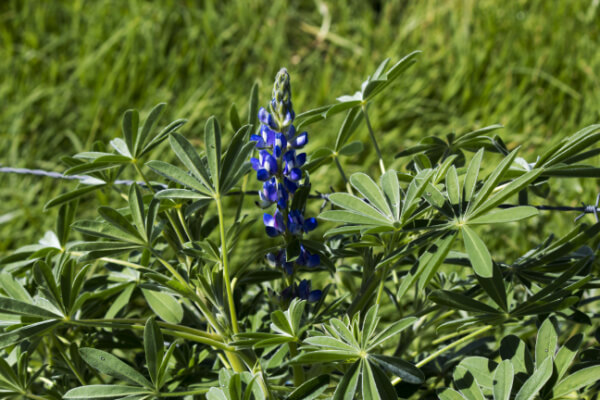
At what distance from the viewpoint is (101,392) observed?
3.04ft

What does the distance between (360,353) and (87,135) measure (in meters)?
2.27

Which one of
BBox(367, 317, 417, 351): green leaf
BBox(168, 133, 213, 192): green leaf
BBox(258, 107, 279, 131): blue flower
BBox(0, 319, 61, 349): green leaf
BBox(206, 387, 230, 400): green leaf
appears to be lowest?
BBox(206, 387, 230, 400): green leaf

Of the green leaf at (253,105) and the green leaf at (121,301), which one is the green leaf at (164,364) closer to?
the green leaf at (121,301)

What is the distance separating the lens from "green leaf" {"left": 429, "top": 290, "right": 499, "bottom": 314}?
3.08 feet

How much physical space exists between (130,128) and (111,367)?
424 mm

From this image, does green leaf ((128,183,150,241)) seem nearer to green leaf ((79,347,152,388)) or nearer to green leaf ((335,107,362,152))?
green leaf ((79,347,152,388))

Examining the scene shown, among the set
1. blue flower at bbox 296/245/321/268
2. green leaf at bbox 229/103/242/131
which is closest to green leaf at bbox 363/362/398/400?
blue flower at bbox 296/245/321/268

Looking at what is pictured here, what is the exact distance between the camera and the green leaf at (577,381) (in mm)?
897

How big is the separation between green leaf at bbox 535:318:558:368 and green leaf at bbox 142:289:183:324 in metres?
0.58

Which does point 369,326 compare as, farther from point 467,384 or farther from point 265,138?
point 265,138

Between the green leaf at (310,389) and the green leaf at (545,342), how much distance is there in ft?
1.09

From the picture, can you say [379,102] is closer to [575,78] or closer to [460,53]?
[460,53]

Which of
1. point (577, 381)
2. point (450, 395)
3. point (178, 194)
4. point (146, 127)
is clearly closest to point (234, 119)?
point (146, 127)

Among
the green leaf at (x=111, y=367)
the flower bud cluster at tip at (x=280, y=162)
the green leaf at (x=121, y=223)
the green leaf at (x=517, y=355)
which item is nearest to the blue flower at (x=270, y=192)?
the flower bud cluster at tip at (x=280, y=162)
